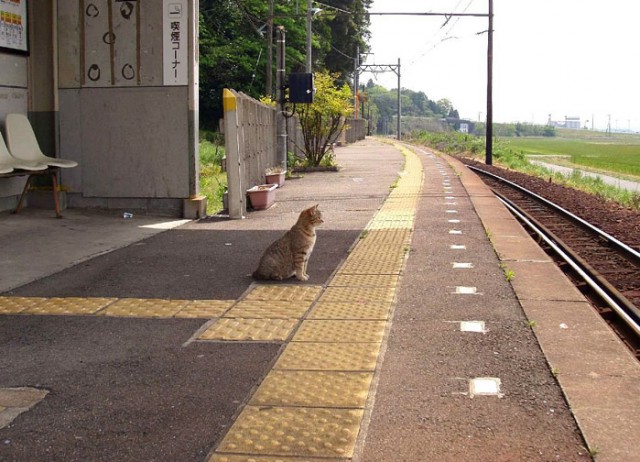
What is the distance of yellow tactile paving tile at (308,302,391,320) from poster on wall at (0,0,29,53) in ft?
24.1

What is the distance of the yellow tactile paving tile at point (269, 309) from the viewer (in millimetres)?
6332

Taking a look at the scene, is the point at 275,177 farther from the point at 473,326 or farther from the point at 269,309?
the point at 473,326

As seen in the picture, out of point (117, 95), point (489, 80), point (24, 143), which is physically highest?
point (489, 80)

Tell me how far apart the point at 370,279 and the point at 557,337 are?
2369 millimetres

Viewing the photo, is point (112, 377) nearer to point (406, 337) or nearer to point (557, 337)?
point (406, 337)

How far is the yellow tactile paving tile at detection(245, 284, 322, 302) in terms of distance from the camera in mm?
6961

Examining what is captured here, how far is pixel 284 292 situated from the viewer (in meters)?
7.20

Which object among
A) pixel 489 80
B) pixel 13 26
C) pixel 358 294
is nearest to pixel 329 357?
pixel 358 294

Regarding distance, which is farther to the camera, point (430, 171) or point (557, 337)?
point (430, 171)

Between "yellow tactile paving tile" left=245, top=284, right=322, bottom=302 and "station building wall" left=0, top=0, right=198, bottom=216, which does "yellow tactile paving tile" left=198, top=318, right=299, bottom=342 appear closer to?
"yellow tactile paving tile" left=245, top=284, right=322, bottom=302

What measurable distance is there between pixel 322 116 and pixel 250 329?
60.8ft

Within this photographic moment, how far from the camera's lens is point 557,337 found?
223 inches

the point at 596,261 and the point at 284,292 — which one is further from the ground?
the point at 284,292

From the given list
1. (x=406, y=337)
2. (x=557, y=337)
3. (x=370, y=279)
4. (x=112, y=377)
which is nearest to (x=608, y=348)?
(x=557, y=337)
